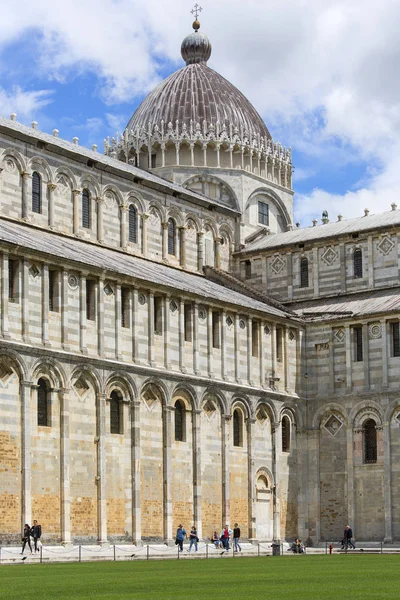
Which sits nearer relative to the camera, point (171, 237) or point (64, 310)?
point (64, 310)

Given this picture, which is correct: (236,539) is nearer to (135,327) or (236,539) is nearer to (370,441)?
(135,327)

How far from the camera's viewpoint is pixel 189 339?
59.2m

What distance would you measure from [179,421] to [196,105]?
86.6ft

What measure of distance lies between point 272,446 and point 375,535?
22.1 ft

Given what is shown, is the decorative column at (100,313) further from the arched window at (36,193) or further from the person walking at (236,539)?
the person walking at (236,539)

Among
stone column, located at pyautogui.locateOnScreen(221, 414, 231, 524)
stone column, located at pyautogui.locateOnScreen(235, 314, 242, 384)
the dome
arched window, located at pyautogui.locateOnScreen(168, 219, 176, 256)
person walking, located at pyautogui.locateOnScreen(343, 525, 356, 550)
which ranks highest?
the dome

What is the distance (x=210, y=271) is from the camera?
70562 mm

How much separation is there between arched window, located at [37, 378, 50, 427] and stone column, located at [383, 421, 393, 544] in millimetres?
20163

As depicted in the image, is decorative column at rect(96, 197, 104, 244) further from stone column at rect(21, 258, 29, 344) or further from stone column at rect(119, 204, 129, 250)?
stone column at rect(21, 258, 29, 344)

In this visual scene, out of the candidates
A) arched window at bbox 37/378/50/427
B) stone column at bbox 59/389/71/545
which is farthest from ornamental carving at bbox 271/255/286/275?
arched window at bbox 37/378/50/427

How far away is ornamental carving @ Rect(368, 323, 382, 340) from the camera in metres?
64.6

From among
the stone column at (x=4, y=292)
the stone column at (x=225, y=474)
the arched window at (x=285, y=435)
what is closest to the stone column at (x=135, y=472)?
the stone column at (x=225, y=474)

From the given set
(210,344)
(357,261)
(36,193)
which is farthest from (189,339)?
(357,261)

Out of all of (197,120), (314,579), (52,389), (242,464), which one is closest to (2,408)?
(52,389)
